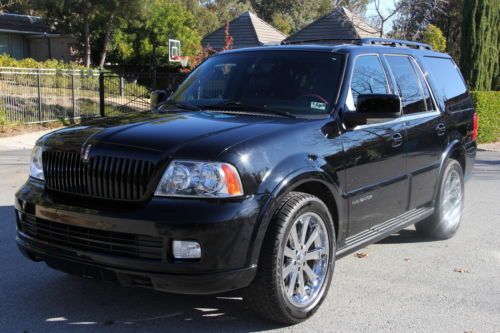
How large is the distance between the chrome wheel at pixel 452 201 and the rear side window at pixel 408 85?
39.6 inches

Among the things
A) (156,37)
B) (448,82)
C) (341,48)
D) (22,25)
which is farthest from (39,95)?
(22,25)

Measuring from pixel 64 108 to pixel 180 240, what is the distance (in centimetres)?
1726

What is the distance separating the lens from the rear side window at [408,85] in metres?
5.47

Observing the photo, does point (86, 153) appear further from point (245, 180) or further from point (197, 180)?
point (245, 180)

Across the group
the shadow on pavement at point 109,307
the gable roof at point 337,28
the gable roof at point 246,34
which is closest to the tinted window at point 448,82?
the shadow on pavement at point 109,307

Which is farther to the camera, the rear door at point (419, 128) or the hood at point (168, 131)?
the rear door at point (419, 128)

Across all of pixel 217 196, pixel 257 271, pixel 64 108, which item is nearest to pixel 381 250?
pixel 257 271

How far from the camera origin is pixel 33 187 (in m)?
4.15

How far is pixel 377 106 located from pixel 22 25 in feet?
138

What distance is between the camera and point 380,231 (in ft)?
16.5

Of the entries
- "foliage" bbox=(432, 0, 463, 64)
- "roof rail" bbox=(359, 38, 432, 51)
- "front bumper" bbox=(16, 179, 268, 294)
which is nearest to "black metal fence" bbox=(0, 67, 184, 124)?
"roof rail" bbox=(359, 38, 432, 51)

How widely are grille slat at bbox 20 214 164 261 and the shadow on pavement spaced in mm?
614

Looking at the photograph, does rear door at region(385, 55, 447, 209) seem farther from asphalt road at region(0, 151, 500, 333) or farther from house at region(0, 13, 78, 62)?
house at region(0, 13, 78, 62)

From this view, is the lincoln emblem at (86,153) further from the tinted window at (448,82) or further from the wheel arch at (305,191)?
the tinted window at (448,82)
